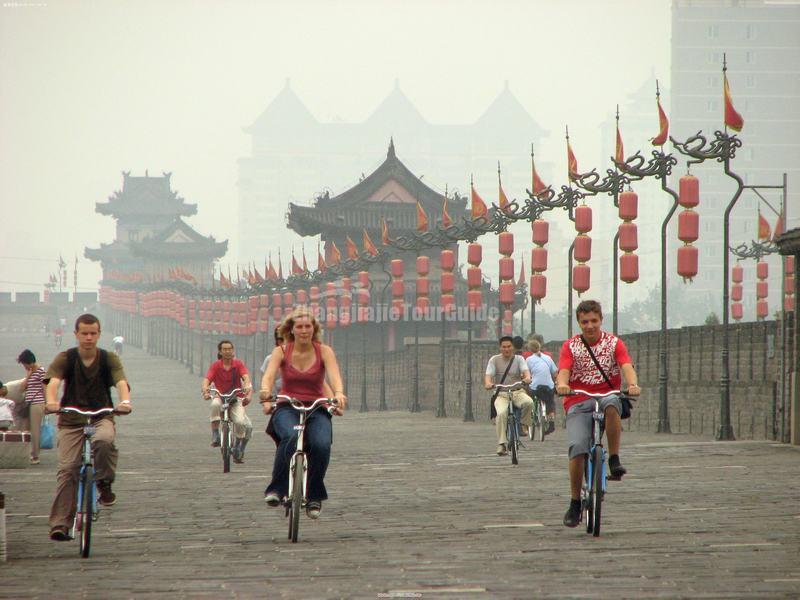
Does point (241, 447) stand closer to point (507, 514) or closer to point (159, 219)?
point (507, 514)

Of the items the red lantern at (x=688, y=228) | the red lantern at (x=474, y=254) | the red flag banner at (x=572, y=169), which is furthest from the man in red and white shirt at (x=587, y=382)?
the red lantern at (x=474, y=254)

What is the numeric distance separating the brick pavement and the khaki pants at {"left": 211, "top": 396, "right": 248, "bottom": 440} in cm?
46

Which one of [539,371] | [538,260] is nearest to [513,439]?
[539,371]

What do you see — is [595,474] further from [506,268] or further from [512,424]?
[506,268]

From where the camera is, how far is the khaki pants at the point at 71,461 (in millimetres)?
8844

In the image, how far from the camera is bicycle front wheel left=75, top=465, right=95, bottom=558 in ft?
27.7

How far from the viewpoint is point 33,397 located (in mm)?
17734

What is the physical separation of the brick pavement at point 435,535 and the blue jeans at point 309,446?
14.1 inches

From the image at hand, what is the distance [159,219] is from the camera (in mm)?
139750

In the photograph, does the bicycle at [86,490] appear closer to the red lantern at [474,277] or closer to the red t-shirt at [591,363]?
the red t-shirt at [591,363]

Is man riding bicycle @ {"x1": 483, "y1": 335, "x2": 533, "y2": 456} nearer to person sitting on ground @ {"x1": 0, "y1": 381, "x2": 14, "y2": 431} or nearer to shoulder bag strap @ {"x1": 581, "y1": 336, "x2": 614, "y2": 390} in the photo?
person sitting on ground @ {"x1": 0, "y1": 381, "x2": 14, "y2": 431}

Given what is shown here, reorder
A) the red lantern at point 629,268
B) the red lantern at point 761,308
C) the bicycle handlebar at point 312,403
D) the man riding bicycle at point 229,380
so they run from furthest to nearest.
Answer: the red lantern at point 761,308
the red lantern at point 629,268
the man riding bicycle at point 229,380
the bicycle handlebar at point 312,403

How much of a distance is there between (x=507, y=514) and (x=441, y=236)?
93.3 ft

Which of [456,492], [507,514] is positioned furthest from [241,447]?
[507,514]
